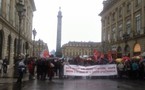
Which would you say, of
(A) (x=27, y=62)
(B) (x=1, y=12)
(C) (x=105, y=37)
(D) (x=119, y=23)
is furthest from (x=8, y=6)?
(C) (x=105, y=37)

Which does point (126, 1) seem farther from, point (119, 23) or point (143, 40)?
point (143, 40)

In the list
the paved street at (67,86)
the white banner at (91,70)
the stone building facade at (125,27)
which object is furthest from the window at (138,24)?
the paved street at (67,86)

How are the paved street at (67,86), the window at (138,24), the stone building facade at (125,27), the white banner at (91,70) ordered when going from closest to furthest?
the paved street at (67,86), the white banner at (91,70), the stone building facade at (125,27), the window at (138,24)

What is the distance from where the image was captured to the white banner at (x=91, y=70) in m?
27.6

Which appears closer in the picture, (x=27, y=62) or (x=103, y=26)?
(x=27, y=62)

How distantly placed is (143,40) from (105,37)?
89.5 ft

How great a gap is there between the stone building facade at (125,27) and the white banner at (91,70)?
14.9 meters

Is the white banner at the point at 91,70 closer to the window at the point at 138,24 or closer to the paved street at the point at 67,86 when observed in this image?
the paved street at the point at 67,86

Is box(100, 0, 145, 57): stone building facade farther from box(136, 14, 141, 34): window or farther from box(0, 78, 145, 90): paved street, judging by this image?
box(0, 78, 145, 90): paved street

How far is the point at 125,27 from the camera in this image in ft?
183

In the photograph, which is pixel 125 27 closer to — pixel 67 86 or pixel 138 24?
pixel 138 24

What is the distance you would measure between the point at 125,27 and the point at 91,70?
29.6 m

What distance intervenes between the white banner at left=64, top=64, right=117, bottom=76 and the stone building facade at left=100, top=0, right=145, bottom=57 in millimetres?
14892

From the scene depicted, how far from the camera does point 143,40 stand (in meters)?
45.4
